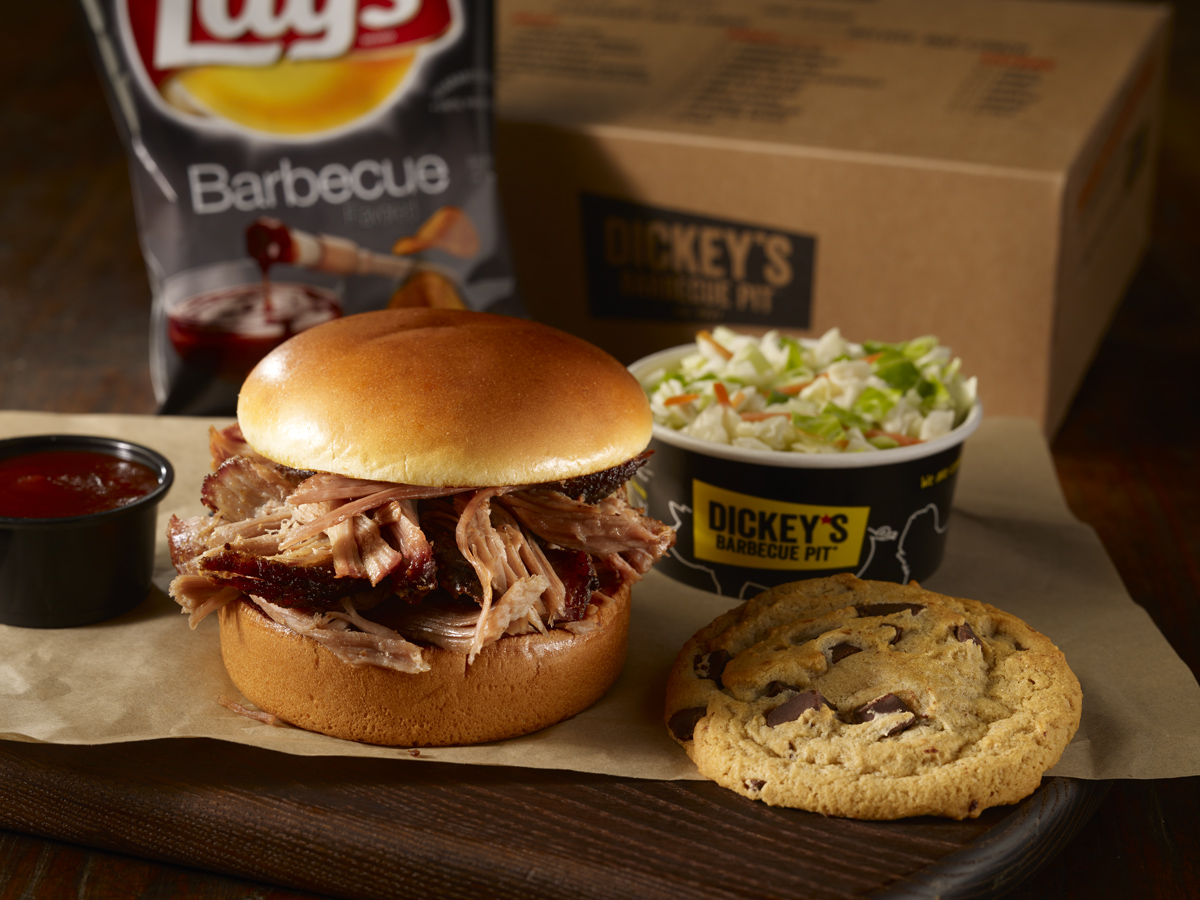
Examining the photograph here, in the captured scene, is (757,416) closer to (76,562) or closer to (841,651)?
(841,651)

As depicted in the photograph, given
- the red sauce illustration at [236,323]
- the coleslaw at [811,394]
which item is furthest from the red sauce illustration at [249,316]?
the coleslaw at [811,394]

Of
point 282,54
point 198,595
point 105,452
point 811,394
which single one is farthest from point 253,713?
point 282,54

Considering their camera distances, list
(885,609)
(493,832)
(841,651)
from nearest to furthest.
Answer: (493,832) < (841,651) < (885,609)

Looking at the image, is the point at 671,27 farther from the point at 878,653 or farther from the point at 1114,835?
the point at 1114,835

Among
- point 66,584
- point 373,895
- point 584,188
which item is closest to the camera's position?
point 373,895

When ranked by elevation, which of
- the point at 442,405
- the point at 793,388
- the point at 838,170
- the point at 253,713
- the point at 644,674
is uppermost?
the point at 442,405

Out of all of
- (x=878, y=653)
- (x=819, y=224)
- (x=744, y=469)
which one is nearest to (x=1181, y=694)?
(x=878, y=653)
